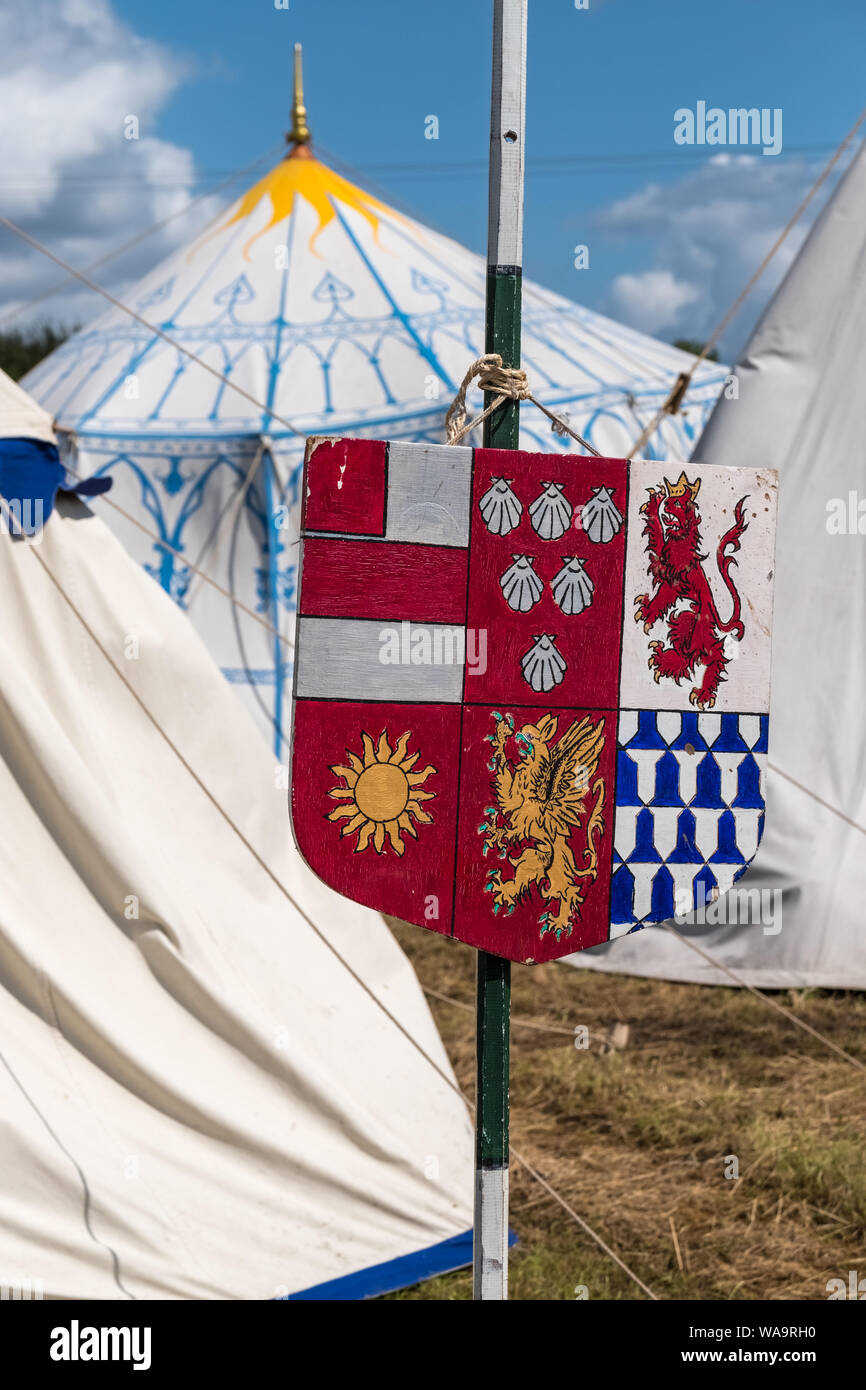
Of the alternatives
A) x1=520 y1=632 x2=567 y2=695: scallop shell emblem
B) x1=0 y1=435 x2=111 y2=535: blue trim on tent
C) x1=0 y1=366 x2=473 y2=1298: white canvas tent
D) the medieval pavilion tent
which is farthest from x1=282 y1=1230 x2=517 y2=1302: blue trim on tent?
the medieval pavilion tent

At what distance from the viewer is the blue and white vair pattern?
1508 mm

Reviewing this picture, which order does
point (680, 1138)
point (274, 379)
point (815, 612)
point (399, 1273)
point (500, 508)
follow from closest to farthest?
point (500, 508) → point (399, 1273) → point (680, 1138) → point (815, 612) → point (274, 379)

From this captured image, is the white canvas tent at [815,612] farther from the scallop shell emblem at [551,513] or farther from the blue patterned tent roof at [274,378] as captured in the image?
the scallop shell emblem at [551,513]


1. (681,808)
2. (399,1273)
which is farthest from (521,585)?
(399,1273)

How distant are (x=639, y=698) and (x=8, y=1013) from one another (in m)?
1.37

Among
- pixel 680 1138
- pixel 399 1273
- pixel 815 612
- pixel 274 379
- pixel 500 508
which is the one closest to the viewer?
pixel 500 508

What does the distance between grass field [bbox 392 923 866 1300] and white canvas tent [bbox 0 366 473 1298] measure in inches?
10.0

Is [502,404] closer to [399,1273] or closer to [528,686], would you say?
[528,686]

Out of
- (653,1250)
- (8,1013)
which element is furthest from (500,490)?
(653,1250)

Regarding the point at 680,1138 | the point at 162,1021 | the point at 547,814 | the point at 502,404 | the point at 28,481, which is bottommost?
the point at 680,1138

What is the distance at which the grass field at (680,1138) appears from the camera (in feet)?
8.41

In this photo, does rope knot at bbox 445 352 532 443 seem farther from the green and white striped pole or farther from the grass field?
the grass field

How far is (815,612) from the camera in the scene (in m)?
4.29

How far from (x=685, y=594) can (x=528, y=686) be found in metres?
0.22
